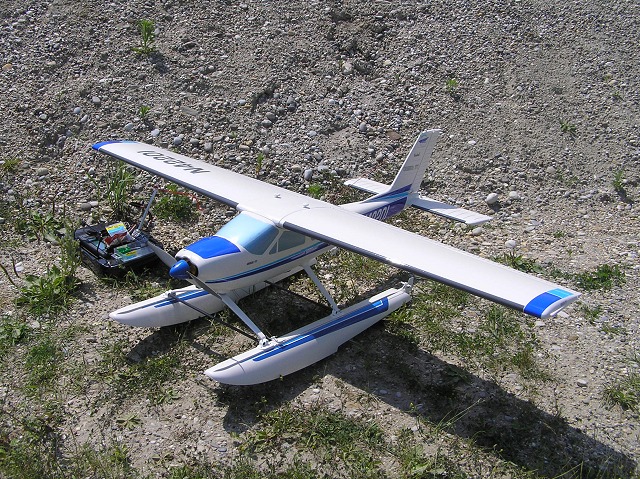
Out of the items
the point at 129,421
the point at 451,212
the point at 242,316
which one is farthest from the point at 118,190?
the point at 451,212

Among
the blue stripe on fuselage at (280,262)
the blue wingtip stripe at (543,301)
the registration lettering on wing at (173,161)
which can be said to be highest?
the blue wingtip stripe at (543,301)

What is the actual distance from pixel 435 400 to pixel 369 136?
6742 millimetres

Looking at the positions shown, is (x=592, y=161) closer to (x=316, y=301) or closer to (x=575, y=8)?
(x=575, y=8)

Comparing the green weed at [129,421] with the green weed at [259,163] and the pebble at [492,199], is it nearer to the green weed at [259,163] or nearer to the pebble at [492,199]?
the green weed at [259,163]

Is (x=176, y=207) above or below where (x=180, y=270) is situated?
below

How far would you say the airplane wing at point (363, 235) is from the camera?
5949mm

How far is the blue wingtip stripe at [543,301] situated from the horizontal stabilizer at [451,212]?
118 inches

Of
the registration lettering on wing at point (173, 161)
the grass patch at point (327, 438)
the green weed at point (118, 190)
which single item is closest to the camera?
the grass patch at point (327, 438)

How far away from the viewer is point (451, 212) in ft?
30.4

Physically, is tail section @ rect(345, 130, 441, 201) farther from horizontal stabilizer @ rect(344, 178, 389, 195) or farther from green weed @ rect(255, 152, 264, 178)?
green weed @ rect(255, 152, 264, 178)

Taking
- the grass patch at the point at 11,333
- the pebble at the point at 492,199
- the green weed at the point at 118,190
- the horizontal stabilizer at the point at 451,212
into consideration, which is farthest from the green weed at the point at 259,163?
the grass patch at the point at 11,333

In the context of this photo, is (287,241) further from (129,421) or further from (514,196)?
(514,196)

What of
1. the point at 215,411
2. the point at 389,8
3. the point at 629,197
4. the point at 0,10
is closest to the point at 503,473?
the point at 215,411

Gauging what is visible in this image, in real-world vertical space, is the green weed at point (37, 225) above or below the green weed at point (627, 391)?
above
